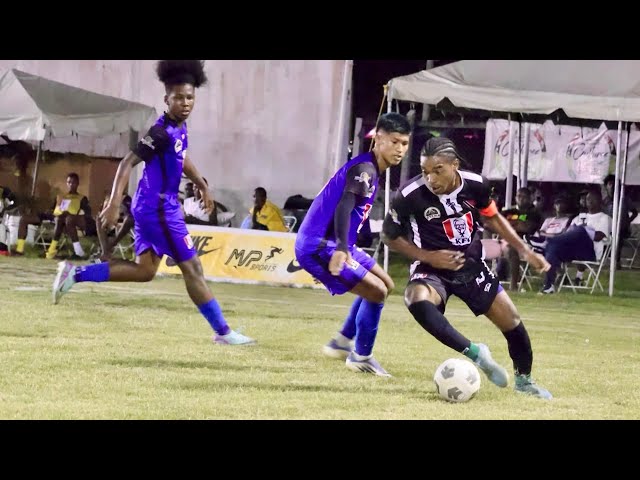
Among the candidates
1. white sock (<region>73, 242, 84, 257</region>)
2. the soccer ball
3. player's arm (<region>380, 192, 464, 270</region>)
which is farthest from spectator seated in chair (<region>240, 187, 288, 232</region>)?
the soccer ball

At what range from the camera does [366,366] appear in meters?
8.34

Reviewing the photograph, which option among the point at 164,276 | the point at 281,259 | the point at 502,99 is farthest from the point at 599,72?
the point at 164,276

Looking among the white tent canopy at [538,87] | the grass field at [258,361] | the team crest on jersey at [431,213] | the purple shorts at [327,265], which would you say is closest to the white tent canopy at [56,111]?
the grass field at [258,361]

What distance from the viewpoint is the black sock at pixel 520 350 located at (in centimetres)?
753

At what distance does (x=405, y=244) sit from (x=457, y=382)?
3.63ft

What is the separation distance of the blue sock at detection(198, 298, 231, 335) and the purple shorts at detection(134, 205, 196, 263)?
1.46ft

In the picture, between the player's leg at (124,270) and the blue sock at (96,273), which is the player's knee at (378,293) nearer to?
the player's leg at (124,270)

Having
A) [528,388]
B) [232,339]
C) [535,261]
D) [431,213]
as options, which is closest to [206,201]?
[232,339]

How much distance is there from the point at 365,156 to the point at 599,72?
9448 mm

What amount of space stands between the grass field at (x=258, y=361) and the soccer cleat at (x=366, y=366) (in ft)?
0.40

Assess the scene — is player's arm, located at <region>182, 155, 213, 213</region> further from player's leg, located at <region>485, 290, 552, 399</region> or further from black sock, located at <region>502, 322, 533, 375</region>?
black sock, located at <region>502, 322, 533, 375</region>

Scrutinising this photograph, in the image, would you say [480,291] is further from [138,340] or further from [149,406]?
[138,340]

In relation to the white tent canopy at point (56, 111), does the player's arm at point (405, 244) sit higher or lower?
lower

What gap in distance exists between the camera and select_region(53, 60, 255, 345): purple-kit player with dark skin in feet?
30.1
